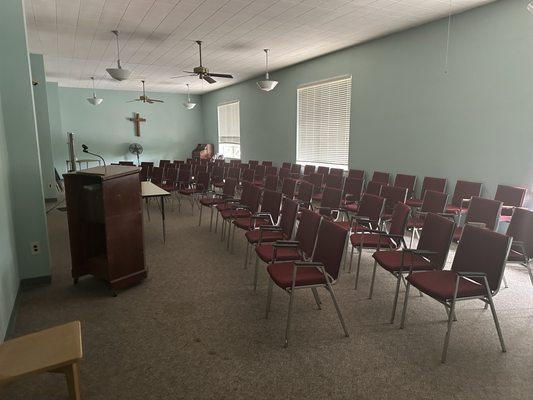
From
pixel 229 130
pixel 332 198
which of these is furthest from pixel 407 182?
pixel 229 130

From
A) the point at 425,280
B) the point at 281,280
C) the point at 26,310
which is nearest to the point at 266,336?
the point at 281,280

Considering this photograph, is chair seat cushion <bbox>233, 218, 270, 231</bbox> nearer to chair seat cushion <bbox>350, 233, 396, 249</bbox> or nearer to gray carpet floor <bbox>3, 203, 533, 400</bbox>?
gray carpet floor <bbox>3, 203, 533, 400</bbox>

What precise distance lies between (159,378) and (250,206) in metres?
2.83

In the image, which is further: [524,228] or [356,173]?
[356,173]

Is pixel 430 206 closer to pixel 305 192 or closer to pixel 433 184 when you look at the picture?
pixel 433 184

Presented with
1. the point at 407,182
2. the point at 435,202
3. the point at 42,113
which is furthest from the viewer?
the point at 42,113

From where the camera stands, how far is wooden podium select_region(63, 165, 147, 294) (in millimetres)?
3240

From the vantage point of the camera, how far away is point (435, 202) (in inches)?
174

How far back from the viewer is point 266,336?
2645 mm

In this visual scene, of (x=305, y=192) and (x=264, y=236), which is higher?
(x=305, y=192)

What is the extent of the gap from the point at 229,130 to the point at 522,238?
11.2 meters

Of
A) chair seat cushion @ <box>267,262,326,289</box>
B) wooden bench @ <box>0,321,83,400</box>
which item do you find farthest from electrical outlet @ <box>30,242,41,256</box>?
chair seat cushion @ <box>267,262,326,289</box>

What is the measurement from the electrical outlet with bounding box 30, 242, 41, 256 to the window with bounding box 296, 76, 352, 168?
6.04 meters

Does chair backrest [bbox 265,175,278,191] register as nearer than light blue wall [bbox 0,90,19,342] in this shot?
No
